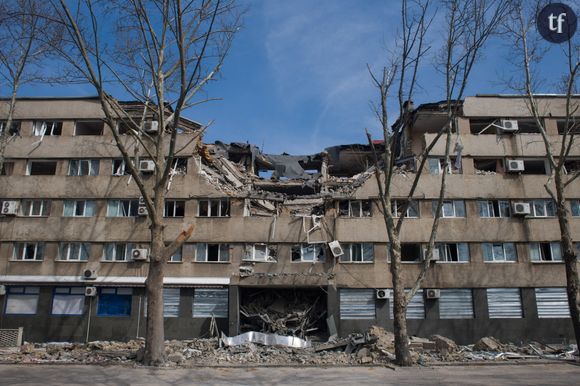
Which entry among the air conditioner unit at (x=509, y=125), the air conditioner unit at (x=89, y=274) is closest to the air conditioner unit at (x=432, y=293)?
the air conditioner unit at (x=509, y=125)

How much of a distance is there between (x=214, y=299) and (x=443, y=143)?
14374mm

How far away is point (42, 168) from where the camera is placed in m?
27.9

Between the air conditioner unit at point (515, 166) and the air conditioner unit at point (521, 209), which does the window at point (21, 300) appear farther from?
the air conditioner unit at point (515, 166)

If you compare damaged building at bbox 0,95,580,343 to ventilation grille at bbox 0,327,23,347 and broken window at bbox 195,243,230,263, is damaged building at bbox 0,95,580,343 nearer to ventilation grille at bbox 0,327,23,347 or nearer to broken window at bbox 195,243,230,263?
broken window at bbox 195,243,230,263

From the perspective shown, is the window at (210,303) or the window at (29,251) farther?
the window at (29,251)

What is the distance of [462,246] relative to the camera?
2389cm

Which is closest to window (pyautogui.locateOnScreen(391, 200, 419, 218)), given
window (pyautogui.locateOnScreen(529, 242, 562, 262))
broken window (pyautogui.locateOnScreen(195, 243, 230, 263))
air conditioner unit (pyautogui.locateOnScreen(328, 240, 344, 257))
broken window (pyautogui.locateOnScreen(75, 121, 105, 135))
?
Answer: air conditioner unit (pyautogui.locateOnScreen(328, 240, 344, 257))

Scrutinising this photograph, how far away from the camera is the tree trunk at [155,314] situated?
1348 centimetres

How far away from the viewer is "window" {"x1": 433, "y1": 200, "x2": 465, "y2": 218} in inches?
957

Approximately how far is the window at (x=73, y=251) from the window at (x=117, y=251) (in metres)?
1.00

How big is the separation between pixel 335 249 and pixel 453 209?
21.4ft

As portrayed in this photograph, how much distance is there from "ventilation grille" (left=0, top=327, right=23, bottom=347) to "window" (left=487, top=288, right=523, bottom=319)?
71.1 feet

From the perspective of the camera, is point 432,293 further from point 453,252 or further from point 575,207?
point 575,207

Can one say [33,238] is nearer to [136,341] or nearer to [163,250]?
[136,341]
